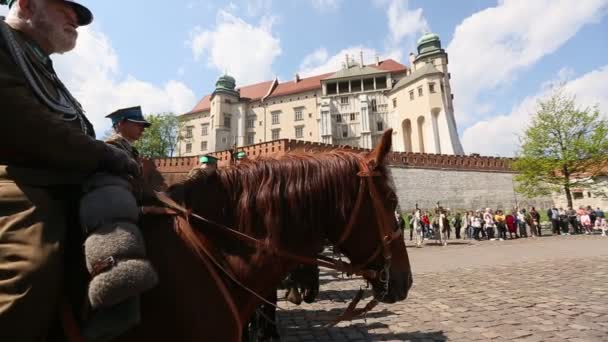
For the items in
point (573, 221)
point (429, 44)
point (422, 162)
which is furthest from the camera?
point (429, 44)

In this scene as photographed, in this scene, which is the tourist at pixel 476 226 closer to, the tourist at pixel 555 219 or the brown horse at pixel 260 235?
the tourist at pixel 555 219

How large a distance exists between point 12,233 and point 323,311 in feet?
18.6

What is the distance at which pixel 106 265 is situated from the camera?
4.50 ft

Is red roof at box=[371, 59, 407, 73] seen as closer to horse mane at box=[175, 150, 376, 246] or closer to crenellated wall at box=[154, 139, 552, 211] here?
crenellated wall at box=[154, 139, 552, 211]

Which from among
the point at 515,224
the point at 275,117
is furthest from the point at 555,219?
the point at 275,117

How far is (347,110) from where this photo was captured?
61.7m

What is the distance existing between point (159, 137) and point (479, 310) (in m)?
54.9

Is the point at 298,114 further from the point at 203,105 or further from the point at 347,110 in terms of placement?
the point at 203,105

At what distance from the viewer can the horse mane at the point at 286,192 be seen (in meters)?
2.03

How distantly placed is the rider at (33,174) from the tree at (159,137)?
2060 inches

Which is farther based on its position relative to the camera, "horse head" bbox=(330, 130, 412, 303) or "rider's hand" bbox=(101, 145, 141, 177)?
"horse head" bbox=(330, 130, 412, 303)

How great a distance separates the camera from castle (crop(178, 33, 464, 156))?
49625 millimetres

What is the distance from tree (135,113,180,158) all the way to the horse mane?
171 ft

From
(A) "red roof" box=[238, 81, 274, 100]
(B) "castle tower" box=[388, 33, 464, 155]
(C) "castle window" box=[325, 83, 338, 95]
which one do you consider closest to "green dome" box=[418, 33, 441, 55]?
(B) "castle tower" box=[388, 33, 464, 155]
